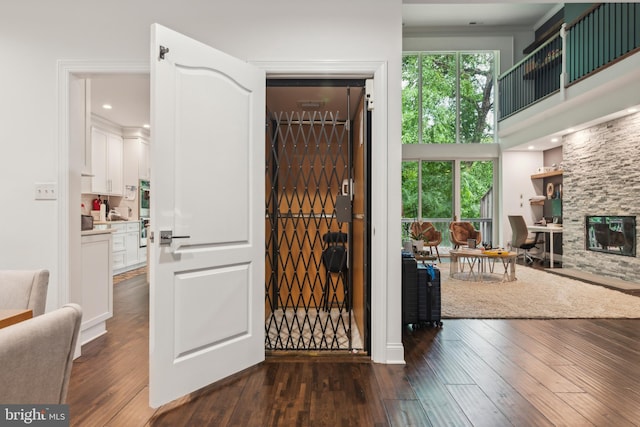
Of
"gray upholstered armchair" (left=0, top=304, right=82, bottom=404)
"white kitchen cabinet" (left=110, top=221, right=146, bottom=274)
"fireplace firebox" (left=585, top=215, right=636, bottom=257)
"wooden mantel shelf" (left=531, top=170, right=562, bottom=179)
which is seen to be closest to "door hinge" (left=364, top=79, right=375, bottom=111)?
"gray upholstered armchair" (left=0, top=304, right=82, bottom=404)

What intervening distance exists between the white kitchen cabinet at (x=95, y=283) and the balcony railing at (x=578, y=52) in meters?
6.57

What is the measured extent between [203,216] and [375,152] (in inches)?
48.6

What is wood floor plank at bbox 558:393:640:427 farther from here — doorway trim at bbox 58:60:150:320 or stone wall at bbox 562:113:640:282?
stone wall at bbox 562:113:640:282

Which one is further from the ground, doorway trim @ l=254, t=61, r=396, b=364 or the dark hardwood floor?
doorway trim @ l=254, t=61, r=396, b=364

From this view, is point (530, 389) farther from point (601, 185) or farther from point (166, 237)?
point (601, 185)

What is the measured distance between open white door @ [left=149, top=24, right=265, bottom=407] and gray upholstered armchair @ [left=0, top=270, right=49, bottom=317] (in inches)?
26.6

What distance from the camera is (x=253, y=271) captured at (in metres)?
2.66

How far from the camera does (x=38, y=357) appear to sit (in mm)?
772

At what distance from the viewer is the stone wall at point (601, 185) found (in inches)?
233

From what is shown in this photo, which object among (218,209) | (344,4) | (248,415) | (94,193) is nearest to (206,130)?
(218,209)

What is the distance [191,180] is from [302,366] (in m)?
1.44

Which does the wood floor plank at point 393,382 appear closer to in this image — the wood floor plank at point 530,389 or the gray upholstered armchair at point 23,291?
the wood floor plank at point 530,389

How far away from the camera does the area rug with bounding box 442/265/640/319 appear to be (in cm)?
409

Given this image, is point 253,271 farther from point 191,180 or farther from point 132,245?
point 132,245
